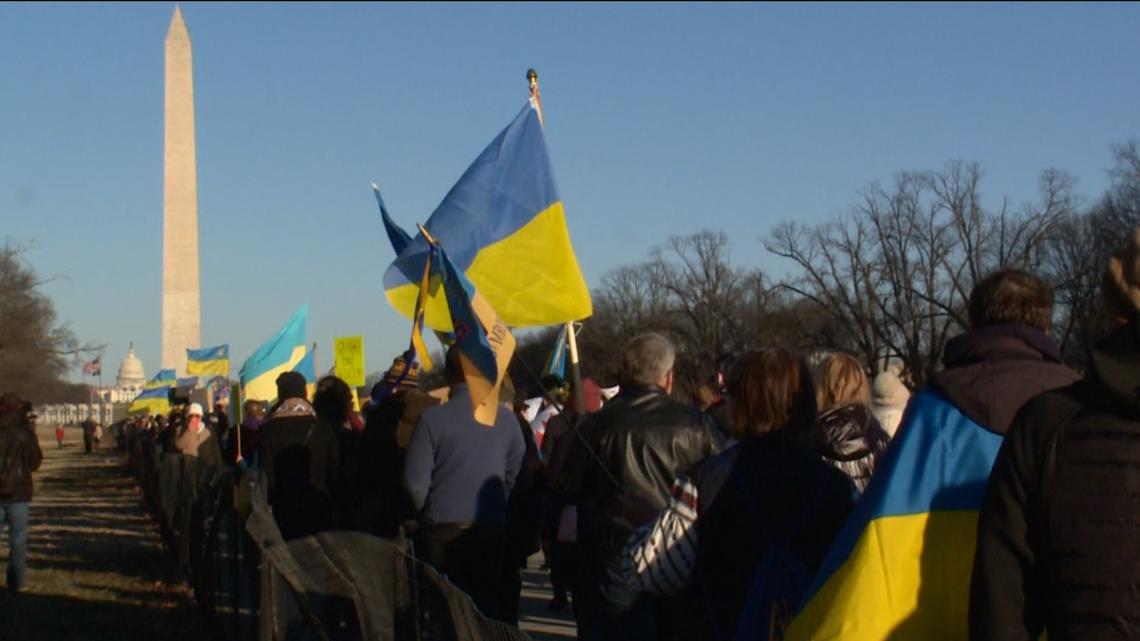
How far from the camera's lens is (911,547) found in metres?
2.79

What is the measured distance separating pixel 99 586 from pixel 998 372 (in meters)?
12.2

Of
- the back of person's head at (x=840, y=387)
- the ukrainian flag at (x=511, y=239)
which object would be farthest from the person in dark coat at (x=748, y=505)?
the ukrainian flag at (x=511, y=239)

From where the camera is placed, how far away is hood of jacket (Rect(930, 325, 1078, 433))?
2.97 m

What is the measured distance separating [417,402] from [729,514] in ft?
13.8

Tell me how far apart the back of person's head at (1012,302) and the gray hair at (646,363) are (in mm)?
2089

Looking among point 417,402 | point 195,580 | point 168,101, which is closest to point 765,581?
point 417,402

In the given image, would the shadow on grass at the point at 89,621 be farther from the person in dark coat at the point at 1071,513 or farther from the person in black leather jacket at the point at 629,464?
the person in dark coat at the point at 1071,513

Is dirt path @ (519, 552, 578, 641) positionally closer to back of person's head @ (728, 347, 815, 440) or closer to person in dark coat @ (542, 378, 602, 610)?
person in dark coat @ (542, 378, 602, 610)

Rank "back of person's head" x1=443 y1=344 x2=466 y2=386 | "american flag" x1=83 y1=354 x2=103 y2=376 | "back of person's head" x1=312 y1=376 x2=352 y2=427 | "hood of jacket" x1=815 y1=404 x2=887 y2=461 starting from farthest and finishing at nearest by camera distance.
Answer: "american flag" x1=83 y1=354 x2=103 y2=376, "back of person's head" x1=312 y1=376 x2=352 y2=427, "back of person's head" x1=443 y1=344 x2=466 y2=386, "hood of jacket" x1=815 y1=404 x2=887 y2=461

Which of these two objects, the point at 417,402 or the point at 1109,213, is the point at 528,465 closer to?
the point at 417,402

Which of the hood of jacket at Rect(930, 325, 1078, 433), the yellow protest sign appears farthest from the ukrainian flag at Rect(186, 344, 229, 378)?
the hood of jacket at Rect(930, 325, 1078, 433)

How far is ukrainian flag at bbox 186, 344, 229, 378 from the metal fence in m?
19.7

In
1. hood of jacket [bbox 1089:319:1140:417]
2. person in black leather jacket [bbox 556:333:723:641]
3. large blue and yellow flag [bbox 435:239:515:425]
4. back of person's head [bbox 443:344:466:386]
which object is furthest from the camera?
back of person's head [bbox 443:344:466:386]

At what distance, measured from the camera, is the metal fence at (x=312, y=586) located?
15.2 ft
